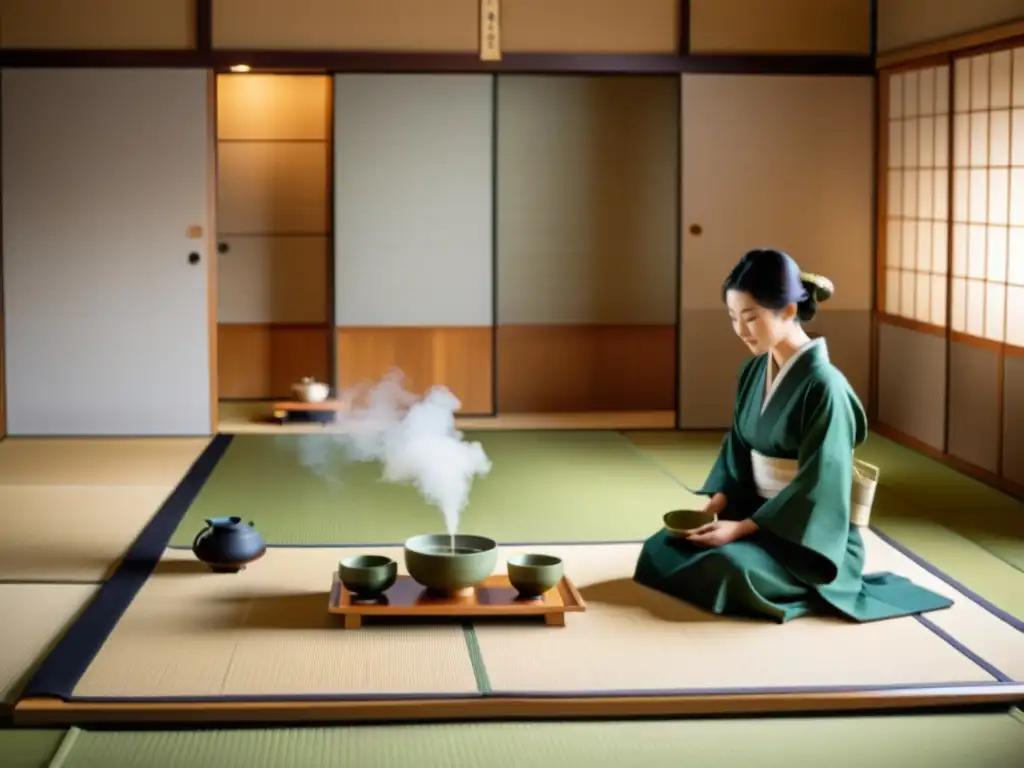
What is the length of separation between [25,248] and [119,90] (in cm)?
94

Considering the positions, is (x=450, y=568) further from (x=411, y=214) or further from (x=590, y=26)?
(x=590, y=26)

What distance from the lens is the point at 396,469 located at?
21.8 feet

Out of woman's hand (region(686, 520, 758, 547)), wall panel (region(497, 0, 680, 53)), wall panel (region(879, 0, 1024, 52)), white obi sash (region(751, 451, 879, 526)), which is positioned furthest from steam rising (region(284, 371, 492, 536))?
wall panel (region(879, 0, 1024, 52))

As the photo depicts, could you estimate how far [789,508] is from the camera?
424 cm

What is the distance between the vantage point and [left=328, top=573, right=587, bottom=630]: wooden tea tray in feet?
13.5

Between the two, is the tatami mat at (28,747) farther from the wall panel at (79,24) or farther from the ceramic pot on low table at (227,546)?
the wall panel at (79,24)

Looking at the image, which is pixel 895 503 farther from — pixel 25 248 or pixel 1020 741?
pixel 25 248

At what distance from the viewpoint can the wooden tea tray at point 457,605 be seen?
161 inches

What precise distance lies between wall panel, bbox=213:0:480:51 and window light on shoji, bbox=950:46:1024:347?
100.0 inches

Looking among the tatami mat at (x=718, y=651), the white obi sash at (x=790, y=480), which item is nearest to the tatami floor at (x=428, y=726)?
the tatami mat at (x=718, y=651)

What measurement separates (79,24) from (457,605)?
467 cm

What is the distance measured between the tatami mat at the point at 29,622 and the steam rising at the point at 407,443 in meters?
1.14

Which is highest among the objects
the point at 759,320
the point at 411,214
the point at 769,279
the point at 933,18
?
the point at 933,18

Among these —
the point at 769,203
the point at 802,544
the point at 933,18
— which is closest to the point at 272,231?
the point at 769,203
